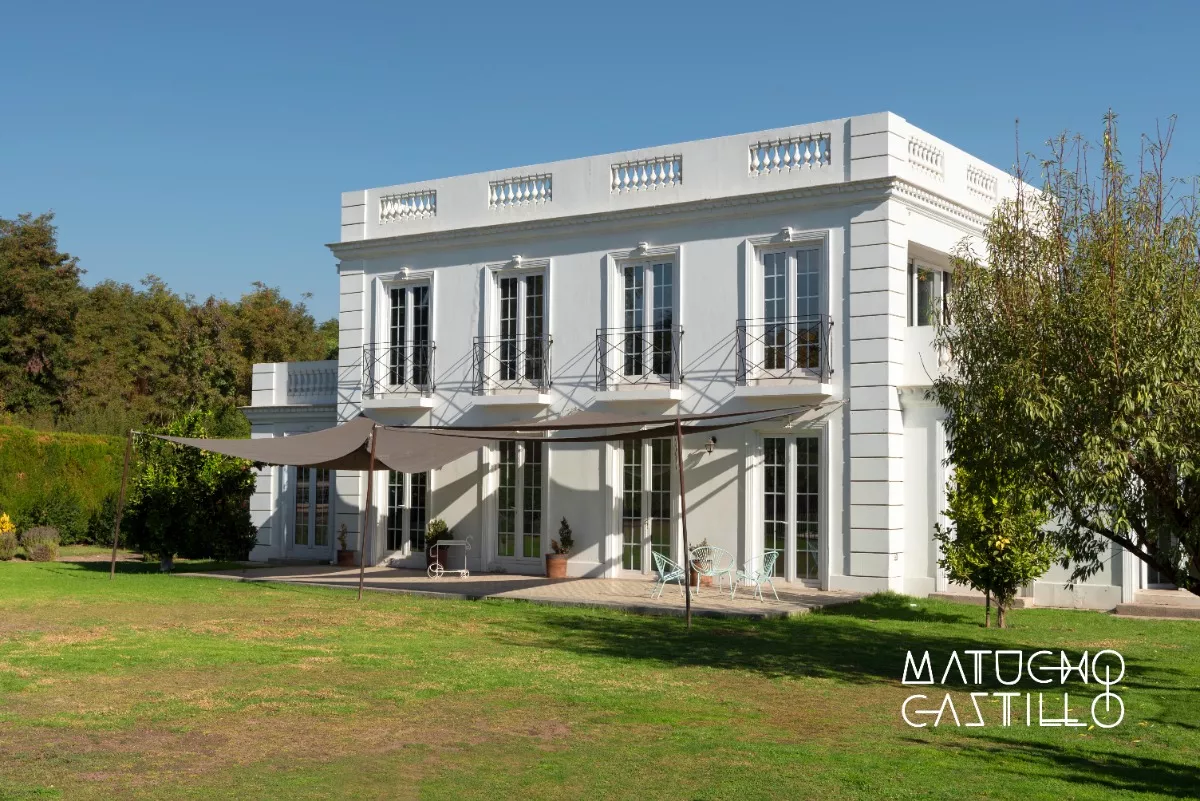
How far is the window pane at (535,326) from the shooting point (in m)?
19.7

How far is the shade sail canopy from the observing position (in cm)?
1623

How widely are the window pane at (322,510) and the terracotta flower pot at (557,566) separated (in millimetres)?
5569

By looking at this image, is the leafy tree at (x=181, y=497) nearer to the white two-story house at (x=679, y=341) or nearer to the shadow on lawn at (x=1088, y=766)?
the white two-story house at (x=679, y=341)

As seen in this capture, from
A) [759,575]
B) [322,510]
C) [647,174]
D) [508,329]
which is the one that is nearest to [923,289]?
[647,174]

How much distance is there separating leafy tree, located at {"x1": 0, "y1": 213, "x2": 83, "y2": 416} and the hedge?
27.0 ft

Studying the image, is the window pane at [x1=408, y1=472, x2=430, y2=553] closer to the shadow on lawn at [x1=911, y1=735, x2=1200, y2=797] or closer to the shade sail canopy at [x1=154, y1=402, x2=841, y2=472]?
the shade sail canopy at [x1=154, y1=402, x2=841, y2=472]

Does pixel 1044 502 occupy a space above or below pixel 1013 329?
below

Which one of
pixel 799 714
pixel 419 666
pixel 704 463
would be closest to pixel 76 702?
pixel 419 666

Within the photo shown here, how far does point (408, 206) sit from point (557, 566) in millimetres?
6799

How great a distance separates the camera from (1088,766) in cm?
743

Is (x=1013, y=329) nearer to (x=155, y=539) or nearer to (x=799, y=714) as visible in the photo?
(x=799, y=714)

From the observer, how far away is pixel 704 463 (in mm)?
17906

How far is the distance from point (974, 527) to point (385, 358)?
11024 mm

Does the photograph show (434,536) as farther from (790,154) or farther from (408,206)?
(790,154)
